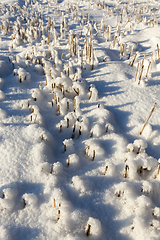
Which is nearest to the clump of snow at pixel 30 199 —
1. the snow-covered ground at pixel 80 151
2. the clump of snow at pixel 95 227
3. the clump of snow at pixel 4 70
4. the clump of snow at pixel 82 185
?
the snow-covered ground at pixel 80 151

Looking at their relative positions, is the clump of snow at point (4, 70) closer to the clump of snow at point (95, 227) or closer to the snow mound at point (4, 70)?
the snow mound at point (4, 70)

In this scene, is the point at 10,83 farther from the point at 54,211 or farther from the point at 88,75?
the point at 54,211

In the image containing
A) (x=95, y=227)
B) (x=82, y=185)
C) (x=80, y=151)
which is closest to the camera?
(x=95, y=227)

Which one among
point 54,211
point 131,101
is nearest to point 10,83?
point 131,101

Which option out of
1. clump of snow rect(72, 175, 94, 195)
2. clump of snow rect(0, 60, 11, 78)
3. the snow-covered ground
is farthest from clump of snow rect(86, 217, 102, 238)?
clump of snow rect(0, 60, 11, 78)

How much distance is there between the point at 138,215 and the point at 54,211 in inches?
23.7

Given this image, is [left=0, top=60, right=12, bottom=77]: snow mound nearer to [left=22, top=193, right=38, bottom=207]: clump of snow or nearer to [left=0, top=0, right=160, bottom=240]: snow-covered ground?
[left=0, top=0, right=160, bottom=240]: snow-covered ground

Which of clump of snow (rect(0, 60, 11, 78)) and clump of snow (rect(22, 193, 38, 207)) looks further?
clump of snow (rect(0, 60, 11, 78))

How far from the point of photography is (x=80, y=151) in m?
1.83

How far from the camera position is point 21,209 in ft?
4.29

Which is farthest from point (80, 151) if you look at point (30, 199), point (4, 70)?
point (4, 70)

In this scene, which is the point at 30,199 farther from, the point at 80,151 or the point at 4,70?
the point at 4,70

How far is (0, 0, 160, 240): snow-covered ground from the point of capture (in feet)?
4.04

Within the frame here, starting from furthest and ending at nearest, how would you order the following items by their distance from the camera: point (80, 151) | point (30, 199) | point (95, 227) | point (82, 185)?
point (80, 151), point (82, 185), point (30, 199), point (95, 227)
